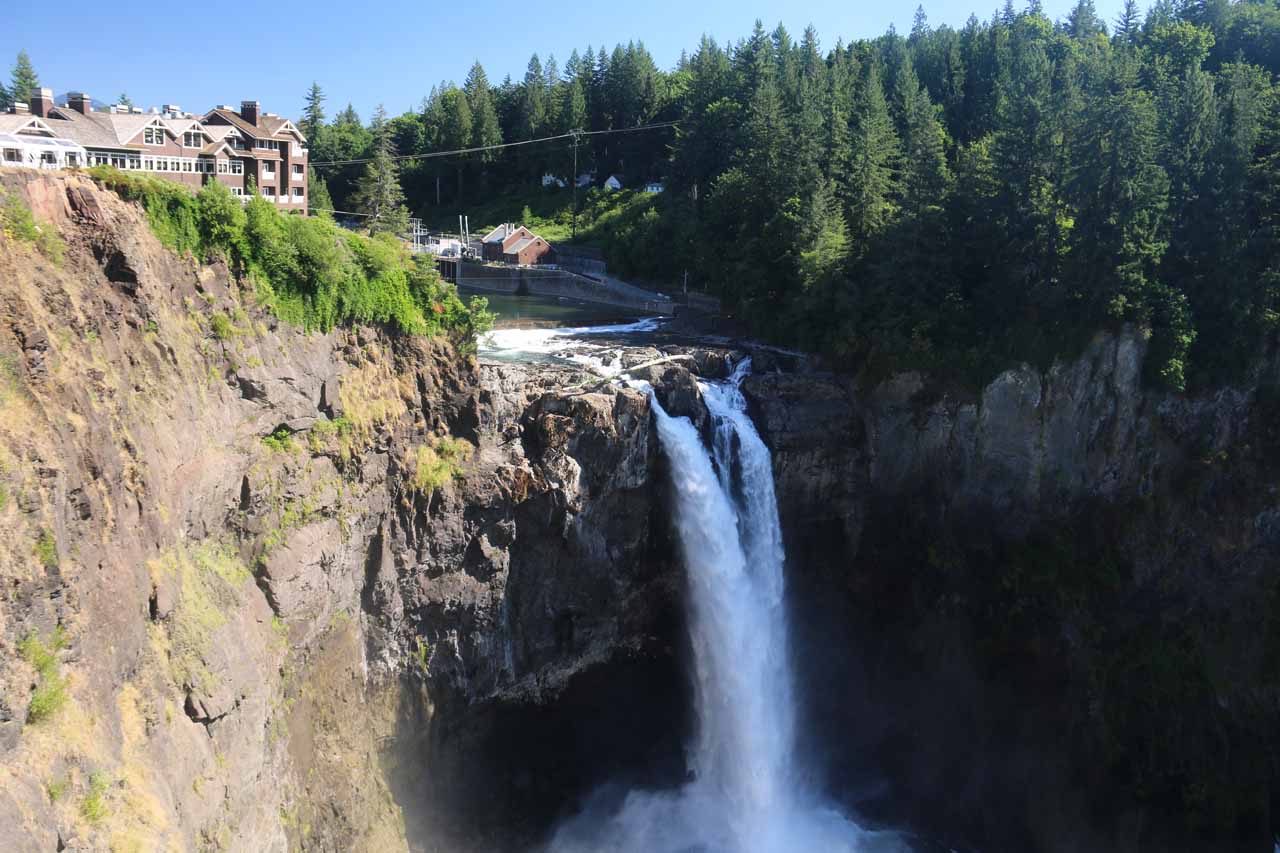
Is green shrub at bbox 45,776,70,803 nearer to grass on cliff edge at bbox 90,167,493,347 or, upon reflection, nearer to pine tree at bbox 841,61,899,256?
grass on cliff edge at bbox 90,167,493,347

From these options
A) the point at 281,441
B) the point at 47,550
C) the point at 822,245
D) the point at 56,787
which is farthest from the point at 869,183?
the point at 56,787

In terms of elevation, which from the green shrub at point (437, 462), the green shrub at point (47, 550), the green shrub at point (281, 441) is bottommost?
the green shrub at point (437, 462)

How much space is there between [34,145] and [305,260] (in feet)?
21.6

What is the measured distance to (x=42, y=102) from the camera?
27234 millimetres

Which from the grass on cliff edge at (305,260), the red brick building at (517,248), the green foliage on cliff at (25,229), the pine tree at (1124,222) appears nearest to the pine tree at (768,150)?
the pine tree at (1124,222)

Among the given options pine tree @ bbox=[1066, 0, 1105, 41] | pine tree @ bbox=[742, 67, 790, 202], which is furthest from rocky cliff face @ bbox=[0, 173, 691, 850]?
pine tree @ bbox=[1066, 0, 1105, 41]

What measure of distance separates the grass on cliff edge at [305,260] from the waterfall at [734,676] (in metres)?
8.28

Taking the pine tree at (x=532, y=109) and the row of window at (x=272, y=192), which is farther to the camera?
the pine tree at (x=532, y=109)

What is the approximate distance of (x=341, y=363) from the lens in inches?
1019

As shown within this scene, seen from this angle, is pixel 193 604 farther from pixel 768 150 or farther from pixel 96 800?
pixel 768 150

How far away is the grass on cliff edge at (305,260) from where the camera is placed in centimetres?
2159

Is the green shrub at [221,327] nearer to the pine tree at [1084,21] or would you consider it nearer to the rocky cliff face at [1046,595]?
the rocky cliff face at [1046,595]

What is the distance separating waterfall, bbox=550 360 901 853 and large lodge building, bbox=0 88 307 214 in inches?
627

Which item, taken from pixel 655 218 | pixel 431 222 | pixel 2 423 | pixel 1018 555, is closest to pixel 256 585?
pixel 2 423
